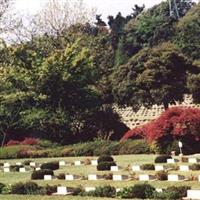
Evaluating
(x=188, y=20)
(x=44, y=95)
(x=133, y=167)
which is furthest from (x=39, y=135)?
(x=188, y=20)

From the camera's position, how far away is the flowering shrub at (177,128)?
87.4 feet

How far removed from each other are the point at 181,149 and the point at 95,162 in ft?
12.8

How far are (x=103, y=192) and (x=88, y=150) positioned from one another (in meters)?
15.9

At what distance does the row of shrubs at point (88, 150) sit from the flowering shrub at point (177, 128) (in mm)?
1811

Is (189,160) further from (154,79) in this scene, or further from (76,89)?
(154,79)

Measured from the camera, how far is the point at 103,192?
616 inches

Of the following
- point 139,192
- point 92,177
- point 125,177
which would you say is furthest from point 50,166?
point 139,192

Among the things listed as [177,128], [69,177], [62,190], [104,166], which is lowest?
[62,190]

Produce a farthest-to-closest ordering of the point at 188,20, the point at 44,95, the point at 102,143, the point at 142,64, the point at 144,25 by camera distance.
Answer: the point at 144,25
the point at 188,20
the point at 142,64
the point at 44,95
the point at 102,143

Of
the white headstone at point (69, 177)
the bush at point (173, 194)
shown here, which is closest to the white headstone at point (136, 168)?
the white headstone at point (69, 177)

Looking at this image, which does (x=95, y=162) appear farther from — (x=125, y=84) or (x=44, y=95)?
(x=125, y=84)

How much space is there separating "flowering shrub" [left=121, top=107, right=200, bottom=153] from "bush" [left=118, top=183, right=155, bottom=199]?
38.0ft

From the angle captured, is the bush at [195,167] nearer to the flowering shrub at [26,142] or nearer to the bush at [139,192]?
the bush at [139,192]

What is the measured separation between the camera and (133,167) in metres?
21.7
